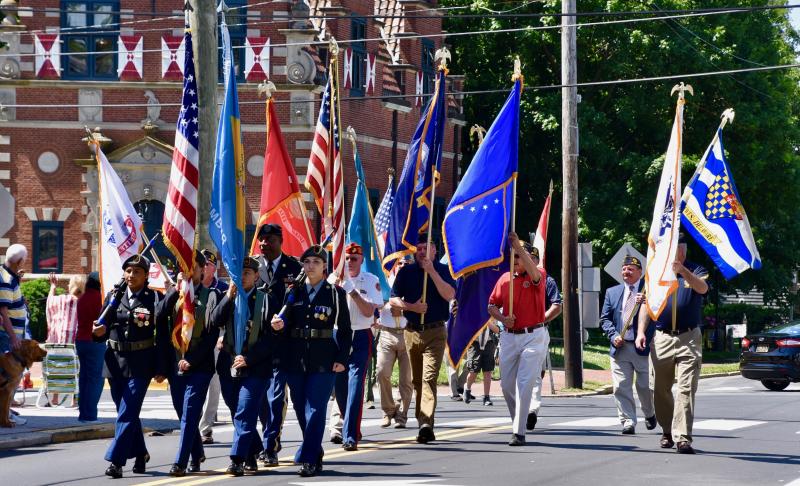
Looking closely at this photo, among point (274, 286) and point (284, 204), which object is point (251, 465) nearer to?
point (274, 286)

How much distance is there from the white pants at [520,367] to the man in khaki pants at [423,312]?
0.71 meters

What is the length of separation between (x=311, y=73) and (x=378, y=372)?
1989cm

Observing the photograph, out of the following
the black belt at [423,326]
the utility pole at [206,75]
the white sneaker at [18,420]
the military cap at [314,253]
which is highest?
the utility pole at [206,75]

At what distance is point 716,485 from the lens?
11875 millimetres

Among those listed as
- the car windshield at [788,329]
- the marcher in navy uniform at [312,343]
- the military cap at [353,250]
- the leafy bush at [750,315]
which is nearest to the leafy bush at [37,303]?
the car windshield at [788,329]

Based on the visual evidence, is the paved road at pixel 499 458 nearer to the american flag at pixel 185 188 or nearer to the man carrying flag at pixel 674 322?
the man carrying flag at pixel 674 322

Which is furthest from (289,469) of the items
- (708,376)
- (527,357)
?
(708,376)

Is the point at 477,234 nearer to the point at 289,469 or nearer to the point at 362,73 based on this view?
the point at 289,469

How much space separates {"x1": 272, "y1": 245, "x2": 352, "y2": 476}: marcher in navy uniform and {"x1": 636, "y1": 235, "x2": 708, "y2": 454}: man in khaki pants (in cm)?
351

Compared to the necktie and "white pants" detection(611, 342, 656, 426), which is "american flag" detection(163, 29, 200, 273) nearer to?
the necktie

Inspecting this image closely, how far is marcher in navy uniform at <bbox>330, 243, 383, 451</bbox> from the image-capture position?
14.1 metres

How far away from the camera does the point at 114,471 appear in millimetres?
12297

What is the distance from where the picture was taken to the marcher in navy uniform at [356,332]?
46.3 feet

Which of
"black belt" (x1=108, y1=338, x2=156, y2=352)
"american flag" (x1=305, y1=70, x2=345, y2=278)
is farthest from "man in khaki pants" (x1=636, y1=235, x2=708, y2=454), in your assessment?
"black belt" (x1=108, y1=338, x2=156, y2=352)
